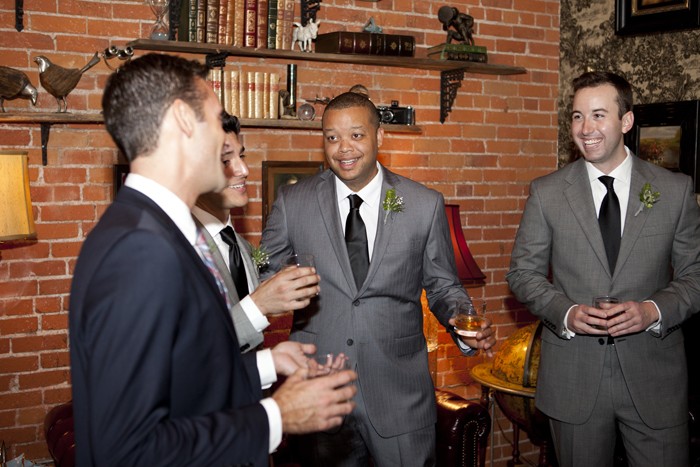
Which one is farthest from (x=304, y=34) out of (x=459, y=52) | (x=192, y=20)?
(x=459, y=52)

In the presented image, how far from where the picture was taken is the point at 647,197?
2918mm

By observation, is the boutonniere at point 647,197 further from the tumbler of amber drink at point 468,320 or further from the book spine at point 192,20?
the book spine at point 192,20

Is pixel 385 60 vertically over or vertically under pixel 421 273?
over

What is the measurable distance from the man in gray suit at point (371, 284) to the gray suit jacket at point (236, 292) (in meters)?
0.29

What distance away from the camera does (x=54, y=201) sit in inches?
146

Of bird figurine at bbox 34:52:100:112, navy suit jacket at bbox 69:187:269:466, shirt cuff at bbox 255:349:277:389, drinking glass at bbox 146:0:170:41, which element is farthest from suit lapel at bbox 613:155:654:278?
bird figurine at bbox 34:52:100:112

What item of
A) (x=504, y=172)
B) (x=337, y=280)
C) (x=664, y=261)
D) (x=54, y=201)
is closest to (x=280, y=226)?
(x=337, y=280)

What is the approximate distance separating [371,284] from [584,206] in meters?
0.93

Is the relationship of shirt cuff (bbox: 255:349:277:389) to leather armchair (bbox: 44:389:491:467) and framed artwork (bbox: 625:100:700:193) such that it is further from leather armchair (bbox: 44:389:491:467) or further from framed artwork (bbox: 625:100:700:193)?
framed artwork (bbox: 625:100:700:193)

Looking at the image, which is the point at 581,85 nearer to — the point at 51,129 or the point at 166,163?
the point at 166,163

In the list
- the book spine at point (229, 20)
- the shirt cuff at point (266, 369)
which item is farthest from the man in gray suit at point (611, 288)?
the book spine at point (229, 20)

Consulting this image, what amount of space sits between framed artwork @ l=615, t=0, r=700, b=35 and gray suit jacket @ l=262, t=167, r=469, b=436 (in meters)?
2.13

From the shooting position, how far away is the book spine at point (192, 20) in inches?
151

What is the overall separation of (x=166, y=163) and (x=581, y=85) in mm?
2120
